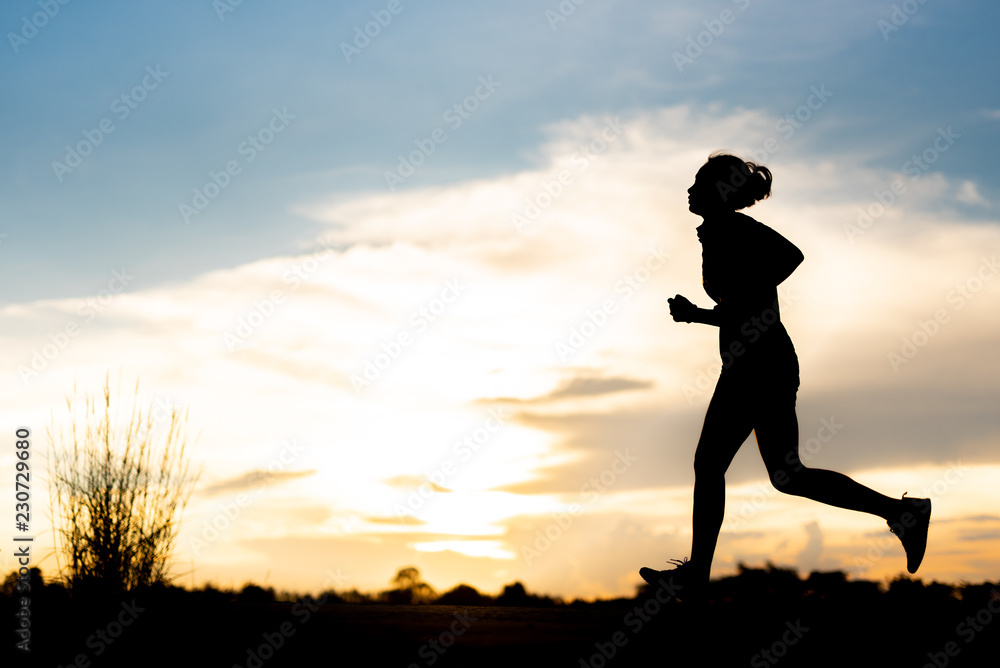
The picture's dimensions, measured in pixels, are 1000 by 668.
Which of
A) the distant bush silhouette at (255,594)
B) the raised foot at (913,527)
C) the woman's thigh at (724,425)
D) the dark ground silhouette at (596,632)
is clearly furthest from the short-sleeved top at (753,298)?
the distant bush silhouette at (255,594)

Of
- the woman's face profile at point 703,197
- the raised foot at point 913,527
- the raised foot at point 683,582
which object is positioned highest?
the woman's face profile at point 703,197

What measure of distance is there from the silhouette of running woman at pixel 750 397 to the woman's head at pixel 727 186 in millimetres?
190

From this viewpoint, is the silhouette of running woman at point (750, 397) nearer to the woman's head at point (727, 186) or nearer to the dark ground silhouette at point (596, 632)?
the woman's head at point (727, 186)

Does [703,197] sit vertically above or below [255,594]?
above

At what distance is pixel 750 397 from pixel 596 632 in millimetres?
1385

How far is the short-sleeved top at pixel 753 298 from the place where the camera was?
4.25 meters

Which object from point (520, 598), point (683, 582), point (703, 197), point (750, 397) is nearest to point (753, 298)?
point (750, 397)

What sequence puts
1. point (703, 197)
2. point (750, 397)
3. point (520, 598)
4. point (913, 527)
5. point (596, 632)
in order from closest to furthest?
1. point (596, 632)
2. point (750, 397)
3. point (913, 527)
4. point (703, 197)
5. point (520, 598)

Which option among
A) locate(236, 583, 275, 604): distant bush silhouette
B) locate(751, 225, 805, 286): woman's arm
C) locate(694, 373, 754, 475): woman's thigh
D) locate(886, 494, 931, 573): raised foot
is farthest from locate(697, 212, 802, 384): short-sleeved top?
locate(236, 583, 275, 604): distant bush silhouette

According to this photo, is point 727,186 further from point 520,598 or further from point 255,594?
point 255,594

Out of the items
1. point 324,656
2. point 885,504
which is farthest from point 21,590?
point 885,504

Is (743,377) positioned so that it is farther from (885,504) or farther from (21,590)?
(21,590)

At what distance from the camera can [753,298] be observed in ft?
14.0

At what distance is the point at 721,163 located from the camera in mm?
4594
